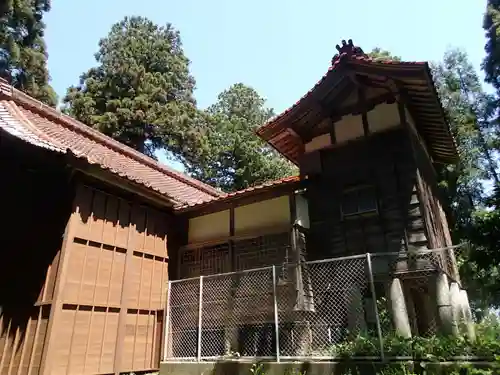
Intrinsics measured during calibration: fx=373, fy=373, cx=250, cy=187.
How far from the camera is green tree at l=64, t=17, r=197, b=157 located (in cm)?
2098

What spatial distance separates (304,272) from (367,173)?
2.60m

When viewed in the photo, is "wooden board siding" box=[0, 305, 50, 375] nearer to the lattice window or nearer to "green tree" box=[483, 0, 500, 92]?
the lattice window

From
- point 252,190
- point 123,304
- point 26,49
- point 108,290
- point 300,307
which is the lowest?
point 300,307

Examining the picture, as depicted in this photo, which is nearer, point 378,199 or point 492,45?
point 378,199

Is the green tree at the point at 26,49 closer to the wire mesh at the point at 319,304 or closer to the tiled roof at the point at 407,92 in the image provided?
the tiled roof at the point at 407,92

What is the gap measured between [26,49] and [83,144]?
36.0ft

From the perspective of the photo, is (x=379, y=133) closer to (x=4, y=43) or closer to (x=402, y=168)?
(x=402, y=168)

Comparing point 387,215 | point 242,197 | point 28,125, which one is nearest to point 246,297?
point 242,197

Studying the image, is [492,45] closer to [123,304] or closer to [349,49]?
[349,49]

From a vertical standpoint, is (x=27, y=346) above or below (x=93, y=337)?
below

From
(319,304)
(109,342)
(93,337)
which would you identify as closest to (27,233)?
(93,337)

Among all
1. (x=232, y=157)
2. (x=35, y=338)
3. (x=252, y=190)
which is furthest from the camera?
(x=232, y=157)

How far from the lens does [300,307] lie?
7109 millimetres

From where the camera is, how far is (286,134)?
977 centimetres
